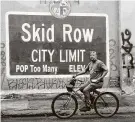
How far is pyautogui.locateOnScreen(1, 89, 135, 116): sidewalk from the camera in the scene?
9047 millimetres

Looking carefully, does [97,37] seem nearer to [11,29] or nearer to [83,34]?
[83,34]

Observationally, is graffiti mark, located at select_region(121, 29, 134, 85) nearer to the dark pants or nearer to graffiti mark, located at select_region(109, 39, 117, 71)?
graffiti mark, located at select_region(109, 39, 117, 71)

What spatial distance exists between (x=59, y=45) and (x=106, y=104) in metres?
3.33

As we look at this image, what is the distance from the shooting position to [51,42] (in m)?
11.0

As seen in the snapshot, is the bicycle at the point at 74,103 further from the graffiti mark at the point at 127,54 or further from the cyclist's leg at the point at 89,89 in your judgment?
the graffiti mark at the point at 127,54

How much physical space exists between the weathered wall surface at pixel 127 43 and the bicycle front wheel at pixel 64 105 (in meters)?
3.39

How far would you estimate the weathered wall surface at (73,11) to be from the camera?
10859mm

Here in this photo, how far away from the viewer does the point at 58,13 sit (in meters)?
11.0

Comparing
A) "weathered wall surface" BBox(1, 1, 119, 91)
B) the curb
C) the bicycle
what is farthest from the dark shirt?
"weathered wall surface" BBox(1, 1, 119, 91)

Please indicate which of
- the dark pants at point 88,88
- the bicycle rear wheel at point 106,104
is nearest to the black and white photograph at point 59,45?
the bicycle rear wheel at point 106,104

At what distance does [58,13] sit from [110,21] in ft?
5.74

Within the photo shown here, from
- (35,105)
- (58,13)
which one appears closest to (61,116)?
(35,105)

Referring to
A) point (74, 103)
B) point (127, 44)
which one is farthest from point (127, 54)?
point (74, 103)

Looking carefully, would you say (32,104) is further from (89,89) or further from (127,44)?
(127,44)
